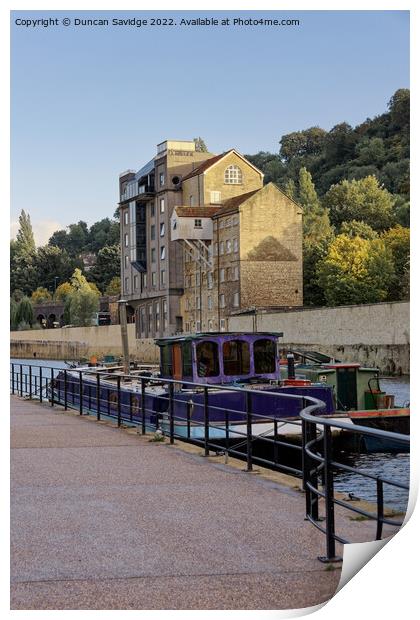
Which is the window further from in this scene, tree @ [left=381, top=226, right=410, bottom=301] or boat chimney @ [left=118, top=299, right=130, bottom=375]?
tree @ [left=381, top=226, right=410, bottom=301]

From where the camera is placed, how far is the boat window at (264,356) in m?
11.0

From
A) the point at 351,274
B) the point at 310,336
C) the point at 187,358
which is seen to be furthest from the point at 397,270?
the point at 187,358

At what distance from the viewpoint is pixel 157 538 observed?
3.80m

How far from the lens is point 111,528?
398cm

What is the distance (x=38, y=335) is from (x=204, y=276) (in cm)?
382

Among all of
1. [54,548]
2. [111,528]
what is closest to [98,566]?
[54,548]

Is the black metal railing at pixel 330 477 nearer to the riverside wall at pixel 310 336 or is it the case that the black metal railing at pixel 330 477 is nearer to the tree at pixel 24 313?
the tree at pixel 24 313

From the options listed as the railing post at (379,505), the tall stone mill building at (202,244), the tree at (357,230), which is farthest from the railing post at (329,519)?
the tree at (357,230)

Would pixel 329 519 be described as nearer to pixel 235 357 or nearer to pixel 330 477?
pixel 330 477

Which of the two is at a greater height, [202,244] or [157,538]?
A: [202,244]

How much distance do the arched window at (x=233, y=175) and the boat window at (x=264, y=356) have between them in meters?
1.79

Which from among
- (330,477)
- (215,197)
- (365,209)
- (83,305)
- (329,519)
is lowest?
(329,519)

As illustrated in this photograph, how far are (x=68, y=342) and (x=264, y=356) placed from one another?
3.77m
